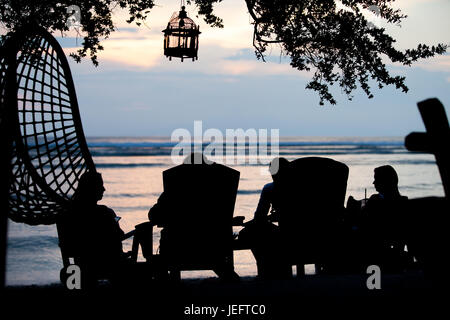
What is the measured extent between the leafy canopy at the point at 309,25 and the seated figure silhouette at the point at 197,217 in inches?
94.0

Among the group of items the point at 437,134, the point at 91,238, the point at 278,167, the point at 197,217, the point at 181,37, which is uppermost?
the point at 181,37

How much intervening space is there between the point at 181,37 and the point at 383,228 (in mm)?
3107

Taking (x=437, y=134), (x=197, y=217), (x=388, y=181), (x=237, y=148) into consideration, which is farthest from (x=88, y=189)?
(x=237, y=148)

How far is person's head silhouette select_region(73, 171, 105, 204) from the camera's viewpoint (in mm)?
4387

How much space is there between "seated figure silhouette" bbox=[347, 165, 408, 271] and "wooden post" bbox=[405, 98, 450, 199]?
2.34 metres

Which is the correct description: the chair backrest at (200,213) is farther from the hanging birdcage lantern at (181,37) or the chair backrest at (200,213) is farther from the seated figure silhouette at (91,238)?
the hanging birdcage lantern at (181,37)

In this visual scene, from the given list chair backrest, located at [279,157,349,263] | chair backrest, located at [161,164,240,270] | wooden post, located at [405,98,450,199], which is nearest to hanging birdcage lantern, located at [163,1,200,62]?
chair backrest, located at [161,164,240,270]

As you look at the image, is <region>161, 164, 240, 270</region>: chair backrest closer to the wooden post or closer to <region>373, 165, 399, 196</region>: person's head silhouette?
<region>373, 165, 399, 196</region>: person's head silhouette

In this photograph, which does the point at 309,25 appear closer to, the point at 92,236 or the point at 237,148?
the point at 92,236

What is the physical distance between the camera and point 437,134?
95.3 inches

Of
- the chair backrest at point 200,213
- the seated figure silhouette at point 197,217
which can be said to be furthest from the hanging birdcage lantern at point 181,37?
the chair backrest at point 200,213

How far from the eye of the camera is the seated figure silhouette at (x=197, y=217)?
183 inches

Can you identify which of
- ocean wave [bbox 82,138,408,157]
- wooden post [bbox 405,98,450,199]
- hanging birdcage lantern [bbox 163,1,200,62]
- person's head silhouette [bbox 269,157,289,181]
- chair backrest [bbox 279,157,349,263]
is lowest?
ocean wave [bbox 82,138,408,157]
